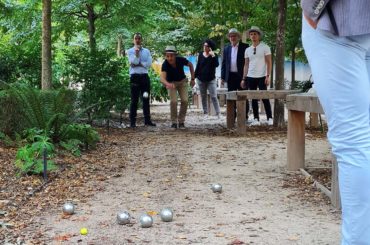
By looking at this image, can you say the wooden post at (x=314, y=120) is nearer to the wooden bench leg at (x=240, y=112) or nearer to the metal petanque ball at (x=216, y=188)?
the wooden bench leg at (x=240, y=112)

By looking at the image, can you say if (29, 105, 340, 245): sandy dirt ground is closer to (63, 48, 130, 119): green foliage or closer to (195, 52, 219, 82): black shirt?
(63, 48, 130, 119): green foliage

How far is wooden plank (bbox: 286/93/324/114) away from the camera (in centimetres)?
449

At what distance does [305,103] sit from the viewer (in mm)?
4863

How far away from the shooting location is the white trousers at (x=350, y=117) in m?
2.04

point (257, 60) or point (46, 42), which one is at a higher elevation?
point (46, 42)

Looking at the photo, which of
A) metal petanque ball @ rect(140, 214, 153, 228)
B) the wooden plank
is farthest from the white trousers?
A: the wooden plank

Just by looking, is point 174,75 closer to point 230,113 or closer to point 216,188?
point 230,113

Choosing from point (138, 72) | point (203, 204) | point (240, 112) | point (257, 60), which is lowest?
point (203, 204)

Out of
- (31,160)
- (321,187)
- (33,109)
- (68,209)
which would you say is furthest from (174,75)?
(68,209)

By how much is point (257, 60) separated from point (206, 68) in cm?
221

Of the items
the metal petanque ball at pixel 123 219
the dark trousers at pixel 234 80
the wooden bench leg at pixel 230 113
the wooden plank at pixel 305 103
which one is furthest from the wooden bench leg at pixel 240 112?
the metal petanque ball at pixel 123 219

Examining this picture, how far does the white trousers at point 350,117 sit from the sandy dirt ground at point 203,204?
134 cm

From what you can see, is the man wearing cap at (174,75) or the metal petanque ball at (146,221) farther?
the man wearing cap at (174,75)

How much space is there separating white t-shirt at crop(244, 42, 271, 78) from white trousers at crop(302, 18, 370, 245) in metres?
8.66
